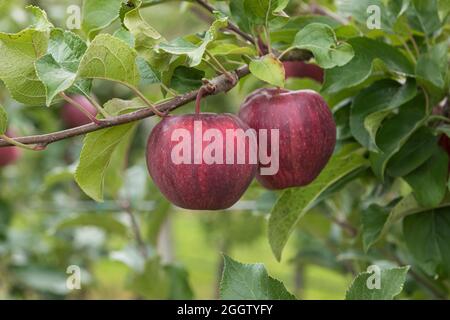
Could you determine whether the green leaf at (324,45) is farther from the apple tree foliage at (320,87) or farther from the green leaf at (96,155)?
the green leaf at (96,155)

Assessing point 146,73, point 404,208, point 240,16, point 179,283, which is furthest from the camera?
point 179,283

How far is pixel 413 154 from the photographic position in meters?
1.17

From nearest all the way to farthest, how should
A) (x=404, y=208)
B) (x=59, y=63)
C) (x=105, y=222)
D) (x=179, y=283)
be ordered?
1. (x=59, y=63)
2. (x=404, y=208)
3. (x=179, y=283)
4. (x=105, y=222)

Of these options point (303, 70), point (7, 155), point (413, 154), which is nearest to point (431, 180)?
point (413, 154)

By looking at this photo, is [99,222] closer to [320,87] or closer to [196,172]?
[320,87]

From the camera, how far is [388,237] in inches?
67.9

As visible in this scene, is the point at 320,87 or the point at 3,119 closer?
the point at 3,119

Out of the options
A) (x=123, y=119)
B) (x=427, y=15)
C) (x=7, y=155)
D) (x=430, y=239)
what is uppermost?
(x=427, y=15)

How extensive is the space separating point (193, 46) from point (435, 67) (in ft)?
1.24

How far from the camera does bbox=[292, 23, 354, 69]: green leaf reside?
98 centimetres

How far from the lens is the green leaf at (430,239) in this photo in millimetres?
1234

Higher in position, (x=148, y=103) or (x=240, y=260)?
(x=148, y=103)

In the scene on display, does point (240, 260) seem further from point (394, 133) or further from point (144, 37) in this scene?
point (144, 37)
